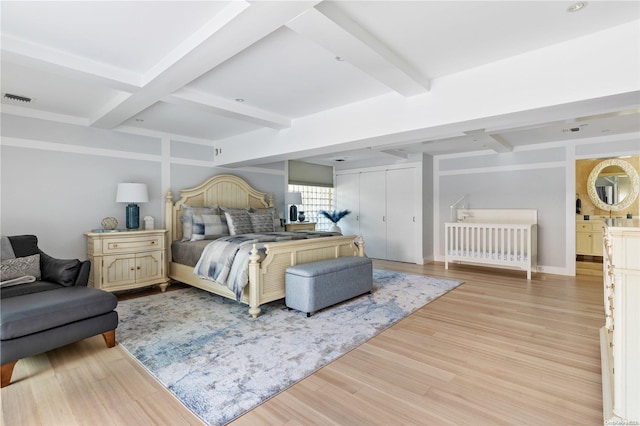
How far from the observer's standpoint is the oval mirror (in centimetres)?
572

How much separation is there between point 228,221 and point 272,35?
305cm

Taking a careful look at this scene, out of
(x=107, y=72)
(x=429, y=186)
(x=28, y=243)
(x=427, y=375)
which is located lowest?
(x=427, y=375)

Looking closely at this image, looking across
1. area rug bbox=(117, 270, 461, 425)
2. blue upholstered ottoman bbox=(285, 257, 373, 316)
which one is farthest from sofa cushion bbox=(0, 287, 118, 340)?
blue upholstered ottoman bbox=(285, 257, 373, 316)

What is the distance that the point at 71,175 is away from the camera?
3.93m

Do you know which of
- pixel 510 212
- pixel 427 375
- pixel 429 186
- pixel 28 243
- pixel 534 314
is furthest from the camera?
pixel 429 186

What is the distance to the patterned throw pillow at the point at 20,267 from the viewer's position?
8.61 ft

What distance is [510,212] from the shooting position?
5.69 meters

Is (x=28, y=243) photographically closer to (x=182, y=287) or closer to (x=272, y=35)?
(x=182, y=287)

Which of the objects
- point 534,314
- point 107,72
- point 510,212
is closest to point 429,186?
point 510,212

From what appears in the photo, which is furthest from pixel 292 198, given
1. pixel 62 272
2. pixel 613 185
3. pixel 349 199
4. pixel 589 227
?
pixel 613 185

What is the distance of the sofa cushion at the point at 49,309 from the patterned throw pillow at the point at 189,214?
198cm

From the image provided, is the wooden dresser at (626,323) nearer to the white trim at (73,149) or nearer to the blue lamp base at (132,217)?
the blue lamp base at (132,217)

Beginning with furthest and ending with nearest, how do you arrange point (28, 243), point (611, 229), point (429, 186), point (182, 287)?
1. point (429, 186)
2. point (182, 287)
3. point (28, 243)
4. point (611, 229)

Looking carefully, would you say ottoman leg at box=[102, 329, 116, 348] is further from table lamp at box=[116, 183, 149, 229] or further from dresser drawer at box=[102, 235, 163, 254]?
table lamp at box=[116, 183, 149, 229]
